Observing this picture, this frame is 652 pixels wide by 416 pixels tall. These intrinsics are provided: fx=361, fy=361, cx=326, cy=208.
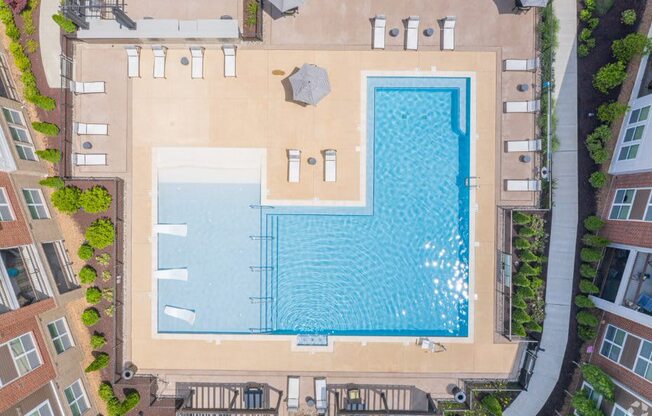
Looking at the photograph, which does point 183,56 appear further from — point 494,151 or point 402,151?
point 494,151

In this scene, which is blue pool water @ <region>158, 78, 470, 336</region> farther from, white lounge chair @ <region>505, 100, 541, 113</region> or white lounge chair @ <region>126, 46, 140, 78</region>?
white lounge chair @ <region>126, 46, 140, 78</region>

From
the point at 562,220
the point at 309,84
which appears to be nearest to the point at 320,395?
the point at 562,220

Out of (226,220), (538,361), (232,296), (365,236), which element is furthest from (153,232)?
(538,361)

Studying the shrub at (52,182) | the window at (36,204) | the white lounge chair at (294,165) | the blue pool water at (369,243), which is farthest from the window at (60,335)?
the white lounge chair at (294,165)

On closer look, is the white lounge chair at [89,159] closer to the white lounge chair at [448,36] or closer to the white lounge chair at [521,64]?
the white lounge chair at [448,36]

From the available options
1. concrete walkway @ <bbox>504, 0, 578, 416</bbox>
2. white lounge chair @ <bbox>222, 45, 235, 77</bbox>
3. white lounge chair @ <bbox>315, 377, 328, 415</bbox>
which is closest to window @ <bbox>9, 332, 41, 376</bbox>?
white lounge chair @ <bbox>315, 377, 328, 415</bbox>

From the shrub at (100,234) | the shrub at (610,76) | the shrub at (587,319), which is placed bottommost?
the shrub at (587,319)
